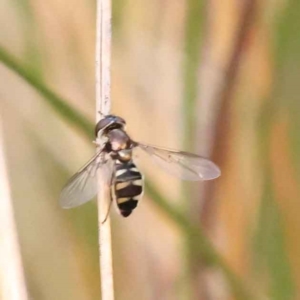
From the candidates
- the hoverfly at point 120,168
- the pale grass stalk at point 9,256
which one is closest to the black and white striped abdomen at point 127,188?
the hoverfly at point 120,168

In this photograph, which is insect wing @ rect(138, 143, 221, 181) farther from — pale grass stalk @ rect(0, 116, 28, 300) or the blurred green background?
pale grass stalk @ rect(0, 116, 28, 300)

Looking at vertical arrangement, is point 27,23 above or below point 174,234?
above

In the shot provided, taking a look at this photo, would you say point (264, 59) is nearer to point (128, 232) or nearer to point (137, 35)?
point (137, 35)

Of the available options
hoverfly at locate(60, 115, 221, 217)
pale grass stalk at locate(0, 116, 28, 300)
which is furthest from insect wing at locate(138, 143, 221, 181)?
pale grass stalk at locate(0, 116, 28, 300)

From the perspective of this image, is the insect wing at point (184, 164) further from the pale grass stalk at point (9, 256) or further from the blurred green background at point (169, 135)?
the pale grass stalk at point (9, 256)

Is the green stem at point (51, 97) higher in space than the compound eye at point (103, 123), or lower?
higher

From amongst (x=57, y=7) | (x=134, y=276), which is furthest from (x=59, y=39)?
(x=134, y=276)

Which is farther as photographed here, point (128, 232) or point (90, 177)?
point (128, 232)
